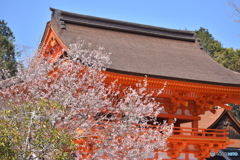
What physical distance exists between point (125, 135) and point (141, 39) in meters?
6.30

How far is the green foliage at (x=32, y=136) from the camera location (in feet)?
19.2

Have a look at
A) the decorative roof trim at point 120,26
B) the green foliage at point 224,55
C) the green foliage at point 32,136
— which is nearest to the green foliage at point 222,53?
the green foliage at point 224,55

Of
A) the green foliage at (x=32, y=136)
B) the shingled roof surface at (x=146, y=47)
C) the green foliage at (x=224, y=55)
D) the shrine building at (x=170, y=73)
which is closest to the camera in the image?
the green foliage at (x=32, y=136)

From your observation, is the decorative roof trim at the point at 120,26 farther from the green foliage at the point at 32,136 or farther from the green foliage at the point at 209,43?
the green foliage at the point at 209,43

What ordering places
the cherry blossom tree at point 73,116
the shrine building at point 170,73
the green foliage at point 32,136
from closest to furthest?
the green foliage at point 32,136 → the cherry blossom tree at point 73,116 → the shrine building at point 170,73

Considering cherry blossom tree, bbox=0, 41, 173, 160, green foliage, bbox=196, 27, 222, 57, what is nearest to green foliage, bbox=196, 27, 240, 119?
green foliage, bbox=196, 27, 222, 57

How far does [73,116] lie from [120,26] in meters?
7.82

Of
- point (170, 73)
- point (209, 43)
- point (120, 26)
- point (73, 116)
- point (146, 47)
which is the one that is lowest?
point (73, 116)

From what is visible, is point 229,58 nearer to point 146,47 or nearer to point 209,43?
point 209,43

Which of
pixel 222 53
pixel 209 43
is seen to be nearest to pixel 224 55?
pixel 222 53

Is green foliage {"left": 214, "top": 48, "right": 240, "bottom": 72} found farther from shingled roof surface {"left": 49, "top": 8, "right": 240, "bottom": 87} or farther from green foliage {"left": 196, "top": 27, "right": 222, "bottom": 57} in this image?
shingled roof surface {"left": 49, "top": 8, "right": 240, "bottom": 87}

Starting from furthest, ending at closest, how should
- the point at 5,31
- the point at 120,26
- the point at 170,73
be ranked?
the point at 5,31 → the point at 120,26 → the point at 170,73

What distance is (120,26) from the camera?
15328 mm

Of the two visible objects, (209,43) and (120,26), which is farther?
(209,43)
